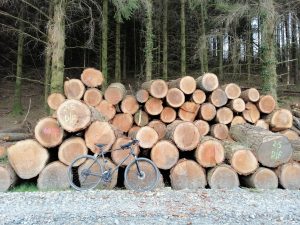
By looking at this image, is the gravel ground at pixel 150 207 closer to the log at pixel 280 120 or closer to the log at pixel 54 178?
the log at pixel 54 178

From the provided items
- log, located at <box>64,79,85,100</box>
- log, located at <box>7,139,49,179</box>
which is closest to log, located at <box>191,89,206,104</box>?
log, located at <box>64,79,85,100</box>

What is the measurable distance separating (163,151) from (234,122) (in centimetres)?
265

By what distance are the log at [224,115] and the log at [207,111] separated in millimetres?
132

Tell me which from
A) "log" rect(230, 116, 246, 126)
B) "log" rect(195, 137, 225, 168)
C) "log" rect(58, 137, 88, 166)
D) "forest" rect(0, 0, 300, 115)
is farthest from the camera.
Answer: "forest" rect(0, 0, 300, 115)

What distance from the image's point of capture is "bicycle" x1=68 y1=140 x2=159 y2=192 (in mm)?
6785

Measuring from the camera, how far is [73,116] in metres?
6.93

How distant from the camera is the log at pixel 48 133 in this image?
6934 mm

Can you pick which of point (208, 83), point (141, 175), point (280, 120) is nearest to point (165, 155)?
point (141, 175)

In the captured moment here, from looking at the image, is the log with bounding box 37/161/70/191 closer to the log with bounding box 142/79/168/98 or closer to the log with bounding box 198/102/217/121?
the log with bounding box 142/79/168/98

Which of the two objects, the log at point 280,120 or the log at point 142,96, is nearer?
the log at point 142,96

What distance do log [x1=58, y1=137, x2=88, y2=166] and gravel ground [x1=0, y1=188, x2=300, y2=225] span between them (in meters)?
0.81

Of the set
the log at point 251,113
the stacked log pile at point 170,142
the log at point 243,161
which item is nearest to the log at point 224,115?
the stacked log pile at point 170,142

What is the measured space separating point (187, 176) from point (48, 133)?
289 centimetres

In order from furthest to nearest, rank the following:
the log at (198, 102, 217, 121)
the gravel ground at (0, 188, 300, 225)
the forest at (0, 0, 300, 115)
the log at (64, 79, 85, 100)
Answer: the forest at (0, 0, 300, 115) → the log at (198, 102, 217, 121) → the log at (64, 79, 85, 100) → the gravel ground at (0, 188, 300, 225)
